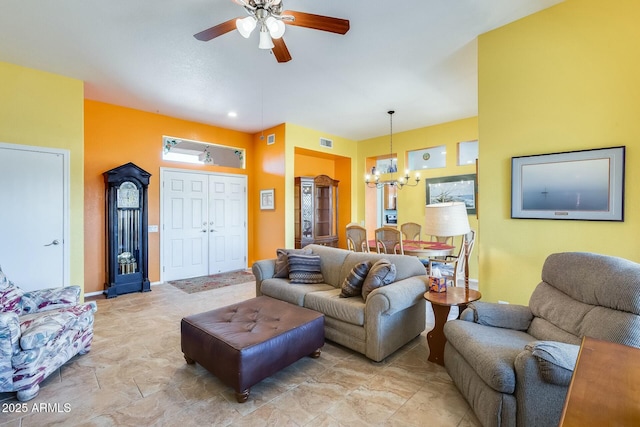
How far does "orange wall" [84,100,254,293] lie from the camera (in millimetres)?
4504

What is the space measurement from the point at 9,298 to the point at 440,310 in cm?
366

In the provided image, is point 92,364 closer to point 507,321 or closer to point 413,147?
point 507,321

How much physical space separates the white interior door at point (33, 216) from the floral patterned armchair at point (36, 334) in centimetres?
121

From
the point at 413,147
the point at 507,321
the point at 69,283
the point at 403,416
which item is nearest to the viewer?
the point at 403,416

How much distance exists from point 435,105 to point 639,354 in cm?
448

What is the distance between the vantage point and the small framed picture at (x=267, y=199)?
6.01 m

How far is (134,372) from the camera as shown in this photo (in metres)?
2.38

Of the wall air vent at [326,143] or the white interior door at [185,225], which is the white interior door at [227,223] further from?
the wall air vent at [326,143]

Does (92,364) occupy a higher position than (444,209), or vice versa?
(444,209)

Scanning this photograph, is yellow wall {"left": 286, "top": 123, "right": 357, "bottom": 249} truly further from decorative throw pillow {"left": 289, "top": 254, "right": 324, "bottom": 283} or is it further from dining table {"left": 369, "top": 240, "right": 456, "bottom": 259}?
dining table {"left": 369, "top": 240, "right": 456, "bottom": 259}

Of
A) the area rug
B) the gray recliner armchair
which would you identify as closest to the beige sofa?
the gray recliner armchair

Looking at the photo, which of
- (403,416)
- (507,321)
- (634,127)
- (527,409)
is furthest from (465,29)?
(403,416)

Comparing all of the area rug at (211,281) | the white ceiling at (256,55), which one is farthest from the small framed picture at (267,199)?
the white ceiling at (256,55)

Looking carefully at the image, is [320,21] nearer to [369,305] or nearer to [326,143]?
[369,305]
